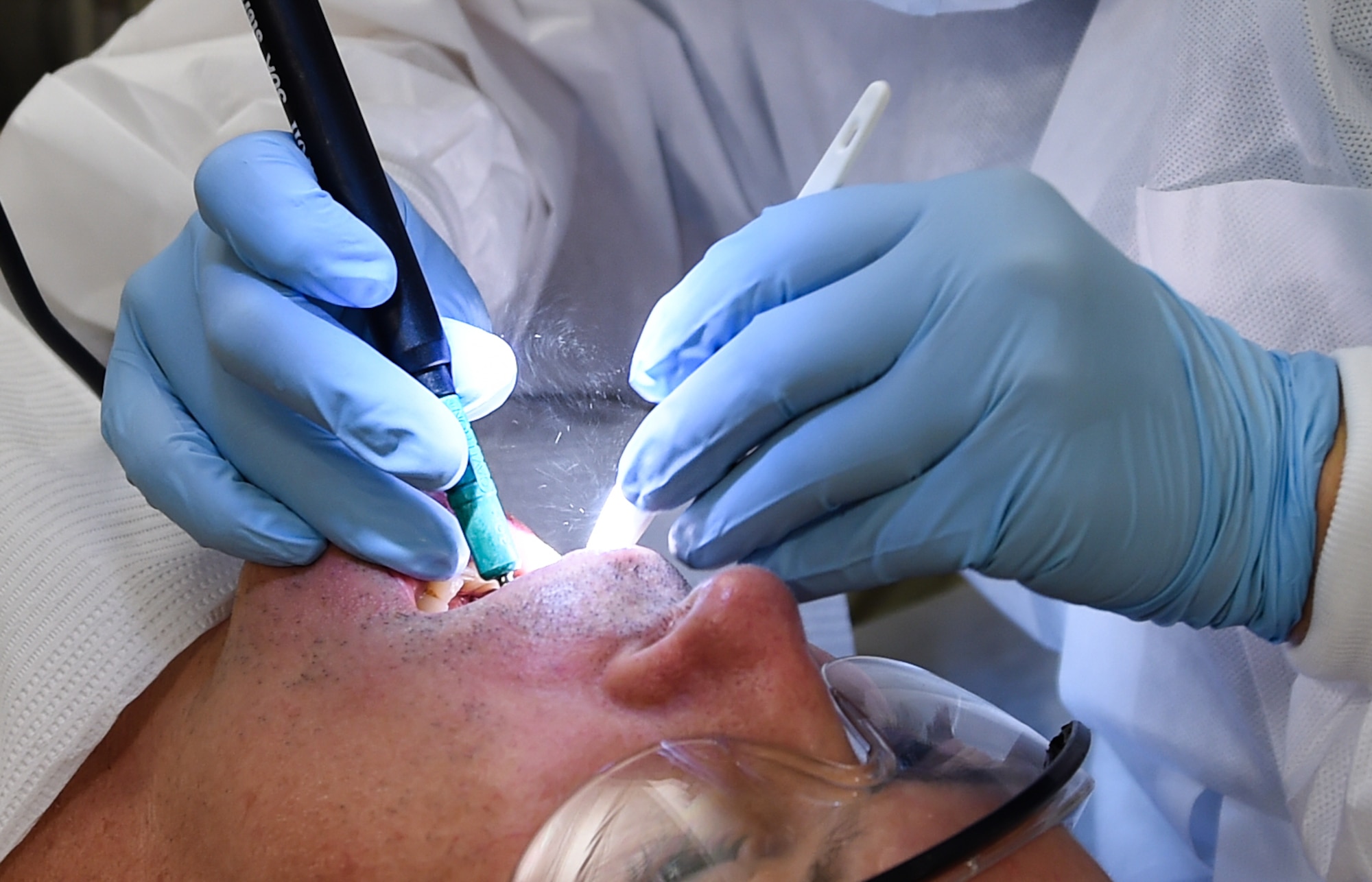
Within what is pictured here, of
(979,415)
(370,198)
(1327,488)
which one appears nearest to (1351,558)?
(1327,488)

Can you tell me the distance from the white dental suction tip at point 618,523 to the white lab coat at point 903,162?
123mm

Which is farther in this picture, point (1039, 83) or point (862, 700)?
→ point (1039, 83)

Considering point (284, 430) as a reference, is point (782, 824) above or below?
below

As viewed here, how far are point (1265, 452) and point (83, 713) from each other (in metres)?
1.00

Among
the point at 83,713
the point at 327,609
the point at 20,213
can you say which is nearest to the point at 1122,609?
the point at 327,609

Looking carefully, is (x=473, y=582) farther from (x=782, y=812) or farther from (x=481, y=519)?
(x=782, y=812)

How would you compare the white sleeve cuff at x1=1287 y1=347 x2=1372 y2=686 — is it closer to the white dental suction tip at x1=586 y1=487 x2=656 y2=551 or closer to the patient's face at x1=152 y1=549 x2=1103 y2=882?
the patient's face at x1=152 y1=549 x2=1103 y2=882

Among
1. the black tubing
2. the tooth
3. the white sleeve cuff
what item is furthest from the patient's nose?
the black tubing

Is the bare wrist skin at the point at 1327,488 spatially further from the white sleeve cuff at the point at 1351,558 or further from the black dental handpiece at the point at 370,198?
the black dental handpiece at the point at 370,198

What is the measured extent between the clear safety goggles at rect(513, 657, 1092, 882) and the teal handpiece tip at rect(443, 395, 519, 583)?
211mm

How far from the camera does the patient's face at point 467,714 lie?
70cm

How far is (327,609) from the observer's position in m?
0.83

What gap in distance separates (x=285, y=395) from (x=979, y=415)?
57 cm

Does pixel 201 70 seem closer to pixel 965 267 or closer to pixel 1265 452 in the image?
pixel 965 267
